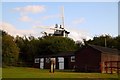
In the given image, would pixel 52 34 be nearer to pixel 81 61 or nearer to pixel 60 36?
pixel 60 36

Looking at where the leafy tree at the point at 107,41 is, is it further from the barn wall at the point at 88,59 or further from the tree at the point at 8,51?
the barn wall at the point at 88,59

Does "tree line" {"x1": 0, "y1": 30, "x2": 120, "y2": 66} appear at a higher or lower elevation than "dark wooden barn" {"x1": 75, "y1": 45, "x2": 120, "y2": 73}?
higher

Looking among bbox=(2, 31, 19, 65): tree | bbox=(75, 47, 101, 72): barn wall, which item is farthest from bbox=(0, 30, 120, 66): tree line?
bbox=(75, 47, 101, 72): barn wall

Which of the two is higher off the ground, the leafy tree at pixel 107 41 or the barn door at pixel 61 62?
the leafy tree at pixel 107 41

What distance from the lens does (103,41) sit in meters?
77.5

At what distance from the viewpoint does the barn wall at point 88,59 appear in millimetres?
Result: 46941

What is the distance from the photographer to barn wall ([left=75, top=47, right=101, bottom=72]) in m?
46.9

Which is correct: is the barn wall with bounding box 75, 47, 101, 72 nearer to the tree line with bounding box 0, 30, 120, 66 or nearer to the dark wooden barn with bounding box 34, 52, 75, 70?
the dark wooden barn with bounding box 34, 52, 75, 70

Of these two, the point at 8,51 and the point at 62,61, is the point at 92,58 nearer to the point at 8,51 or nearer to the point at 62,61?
the point at 62,61

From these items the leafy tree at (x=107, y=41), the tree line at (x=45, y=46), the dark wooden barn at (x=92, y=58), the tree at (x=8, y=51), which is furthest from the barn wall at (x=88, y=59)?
the leafy tree at (x=107, y=41)

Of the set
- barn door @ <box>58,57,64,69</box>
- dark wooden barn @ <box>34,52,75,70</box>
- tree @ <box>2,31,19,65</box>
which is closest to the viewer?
dark wooden barn @ <box>34,52,75,70</box>

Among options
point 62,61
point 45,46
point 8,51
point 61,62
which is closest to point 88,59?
point 62,61

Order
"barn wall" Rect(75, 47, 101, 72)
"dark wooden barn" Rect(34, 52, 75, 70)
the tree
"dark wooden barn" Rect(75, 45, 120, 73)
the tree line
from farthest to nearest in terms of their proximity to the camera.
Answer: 1. the tree line
2. the tree
3. "dark wooden barn" Rect(34, 52, 75, 70)
4. "barn wall" Rect(75, 47, 101, 72)
5. "dark wooden barn" Rect(75, 45, 120, 73)

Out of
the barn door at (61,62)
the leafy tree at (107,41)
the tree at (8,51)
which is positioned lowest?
the barn door at (61,62)
